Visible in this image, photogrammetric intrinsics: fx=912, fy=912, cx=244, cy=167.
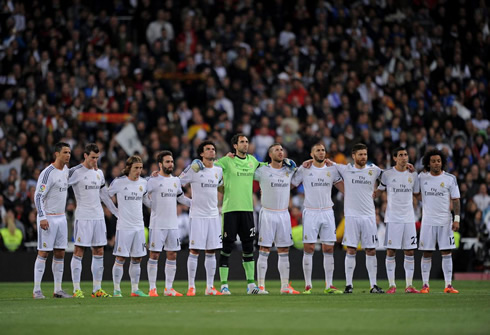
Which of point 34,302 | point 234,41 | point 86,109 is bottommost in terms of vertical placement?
point 34,302

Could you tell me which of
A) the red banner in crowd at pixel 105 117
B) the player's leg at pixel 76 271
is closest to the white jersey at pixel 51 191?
the player's leg at pixel 76 271

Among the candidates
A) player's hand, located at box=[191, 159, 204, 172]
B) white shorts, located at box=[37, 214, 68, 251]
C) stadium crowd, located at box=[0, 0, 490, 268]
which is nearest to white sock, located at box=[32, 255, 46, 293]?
white shorts, located at box=[37, 214, 68, 251]

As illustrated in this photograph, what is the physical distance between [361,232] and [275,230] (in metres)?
1.67

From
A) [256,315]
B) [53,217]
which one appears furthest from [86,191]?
[256,315]

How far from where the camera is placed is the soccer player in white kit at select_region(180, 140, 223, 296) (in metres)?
17.4

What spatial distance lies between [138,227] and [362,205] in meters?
4.36

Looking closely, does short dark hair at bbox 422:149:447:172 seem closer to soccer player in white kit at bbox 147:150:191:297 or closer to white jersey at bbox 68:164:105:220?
soccer player in white kit at bbox 147:150:191:297

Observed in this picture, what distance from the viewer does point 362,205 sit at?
17.8 meters

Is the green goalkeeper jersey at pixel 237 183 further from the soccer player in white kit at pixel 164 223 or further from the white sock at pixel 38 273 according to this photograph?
the white sock at pixel 38 273

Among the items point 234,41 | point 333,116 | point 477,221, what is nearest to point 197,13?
point 234,41

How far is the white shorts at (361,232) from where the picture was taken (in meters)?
17.7

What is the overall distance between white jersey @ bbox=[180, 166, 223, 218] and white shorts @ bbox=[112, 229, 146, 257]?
3.76 ft

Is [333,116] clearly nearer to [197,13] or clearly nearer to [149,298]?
[197,13]

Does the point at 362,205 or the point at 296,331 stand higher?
the point at 362,205
